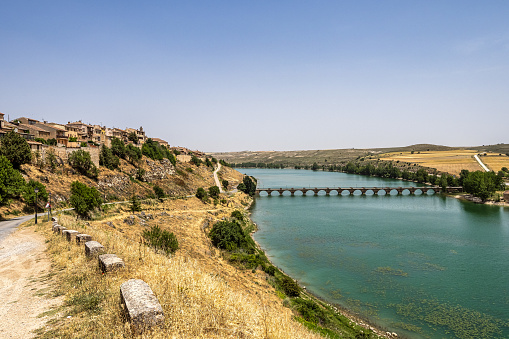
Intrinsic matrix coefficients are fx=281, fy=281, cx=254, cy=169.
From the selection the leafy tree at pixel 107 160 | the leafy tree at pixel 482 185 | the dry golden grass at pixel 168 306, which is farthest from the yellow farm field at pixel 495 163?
the dry golden grass at pixel 168 306

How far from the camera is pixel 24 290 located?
27.8 ft

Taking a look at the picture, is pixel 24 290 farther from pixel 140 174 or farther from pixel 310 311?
pixel 140 174

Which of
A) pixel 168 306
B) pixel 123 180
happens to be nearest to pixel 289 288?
pixel 168 306

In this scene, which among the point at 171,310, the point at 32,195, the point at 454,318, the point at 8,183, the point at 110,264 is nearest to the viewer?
the point at 171,310

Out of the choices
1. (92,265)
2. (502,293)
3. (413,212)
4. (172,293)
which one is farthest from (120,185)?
(413,212)

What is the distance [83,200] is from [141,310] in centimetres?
2998

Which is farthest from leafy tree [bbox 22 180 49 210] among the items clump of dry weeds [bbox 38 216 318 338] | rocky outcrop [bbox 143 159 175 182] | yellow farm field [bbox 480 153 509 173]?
yellow farm field [bbox 480 153 509 173]

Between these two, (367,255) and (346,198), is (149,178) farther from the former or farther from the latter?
(346,198)

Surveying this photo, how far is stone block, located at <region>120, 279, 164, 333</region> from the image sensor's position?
16.8ft

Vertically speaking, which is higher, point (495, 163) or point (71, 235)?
point (495, 163)

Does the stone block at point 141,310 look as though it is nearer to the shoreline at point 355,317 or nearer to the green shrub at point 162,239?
the green shrub at point 162,239

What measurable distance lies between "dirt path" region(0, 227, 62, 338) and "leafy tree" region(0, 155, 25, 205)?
19.5 metres

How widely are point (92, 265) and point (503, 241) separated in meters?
55.6

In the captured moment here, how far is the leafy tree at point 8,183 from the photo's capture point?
2925 cm
